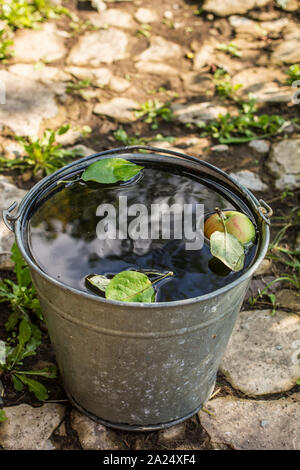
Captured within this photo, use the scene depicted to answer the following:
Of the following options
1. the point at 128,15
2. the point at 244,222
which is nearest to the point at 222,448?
the point at 244,222

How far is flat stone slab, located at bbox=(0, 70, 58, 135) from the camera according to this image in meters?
3.11

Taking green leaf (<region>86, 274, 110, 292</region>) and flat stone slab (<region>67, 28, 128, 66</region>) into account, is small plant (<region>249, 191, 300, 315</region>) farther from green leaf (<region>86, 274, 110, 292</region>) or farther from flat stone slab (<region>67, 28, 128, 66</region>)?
flat stone slab (<region>67, 28, 128, 66</region>)

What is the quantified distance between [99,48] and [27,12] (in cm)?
68

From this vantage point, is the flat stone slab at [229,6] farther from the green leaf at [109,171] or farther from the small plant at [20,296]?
the small plant at [20,296]

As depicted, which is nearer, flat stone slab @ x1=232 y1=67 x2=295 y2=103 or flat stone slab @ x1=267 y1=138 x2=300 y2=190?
flat stone slab @ x1=267 y1=138 x2=300 y2=190

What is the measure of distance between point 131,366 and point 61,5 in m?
3.68

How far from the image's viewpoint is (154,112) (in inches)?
133

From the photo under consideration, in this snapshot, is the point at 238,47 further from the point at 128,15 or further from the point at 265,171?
the point at 265,171

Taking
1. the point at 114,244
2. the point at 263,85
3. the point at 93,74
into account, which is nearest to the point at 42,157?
the point at 93,74

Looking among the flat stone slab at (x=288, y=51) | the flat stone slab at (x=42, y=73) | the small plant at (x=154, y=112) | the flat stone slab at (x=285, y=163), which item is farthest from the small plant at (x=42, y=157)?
the flat stone slab at (x=288, y=51)

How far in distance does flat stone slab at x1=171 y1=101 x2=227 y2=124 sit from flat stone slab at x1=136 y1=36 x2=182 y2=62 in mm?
630

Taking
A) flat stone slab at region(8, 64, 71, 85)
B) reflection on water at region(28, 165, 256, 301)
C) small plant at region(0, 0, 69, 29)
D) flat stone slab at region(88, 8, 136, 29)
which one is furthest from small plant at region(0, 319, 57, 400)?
flat stone slab at region(88, 8, 136, 29)

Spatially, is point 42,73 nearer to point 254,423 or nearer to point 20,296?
point 20,296

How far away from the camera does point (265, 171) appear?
9.88 ft
